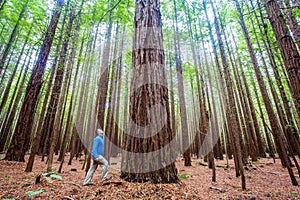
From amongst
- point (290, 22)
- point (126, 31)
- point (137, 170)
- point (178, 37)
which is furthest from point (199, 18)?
point (137, 170)

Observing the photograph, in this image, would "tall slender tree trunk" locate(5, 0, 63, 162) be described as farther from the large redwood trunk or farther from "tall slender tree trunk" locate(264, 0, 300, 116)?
"tall slender tree trunk" locate(264, 0, 300, 116)

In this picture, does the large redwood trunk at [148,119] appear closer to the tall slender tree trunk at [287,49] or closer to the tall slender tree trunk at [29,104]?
the tall slender tree trunk at [287,49]

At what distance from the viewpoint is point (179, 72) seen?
9430 mm

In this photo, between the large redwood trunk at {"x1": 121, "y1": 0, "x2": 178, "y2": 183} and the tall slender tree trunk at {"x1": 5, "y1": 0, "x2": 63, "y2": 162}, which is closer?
the large redwood trunk at {"x1": 121, "y1": 0, "x2": 178, "y2": 183}

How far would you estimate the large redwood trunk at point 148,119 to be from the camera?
8.70 feet

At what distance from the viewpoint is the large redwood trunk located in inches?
104

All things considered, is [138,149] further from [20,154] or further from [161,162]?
[20,154]

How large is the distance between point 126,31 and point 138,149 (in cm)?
1011

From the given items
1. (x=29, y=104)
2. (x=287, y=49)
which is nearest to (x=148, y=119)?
(x=287, y=49)

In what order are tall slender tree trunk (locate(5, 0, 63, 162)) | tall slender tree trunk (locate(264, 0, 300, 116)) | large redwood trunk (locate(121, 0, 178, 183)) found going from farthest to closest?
tall slender tree trunk (locate(5, 0, 63, 162)), large redwood trunk (locate(121, 0, 178, 183)), tall slender tree trunk (locate(264, 0, 300, 116))

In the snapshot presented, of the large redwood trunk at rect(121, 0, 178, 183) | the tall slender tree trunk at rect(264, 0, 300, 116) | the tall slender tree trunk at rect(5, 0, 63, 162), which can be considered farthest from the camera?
the tall slender tree trunk at rect(5, 0, 63, 162)

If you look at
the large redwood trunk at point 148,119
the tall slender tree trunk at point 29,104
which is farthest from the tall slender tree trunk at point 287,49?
the tall slender tree trunk at point 29,104

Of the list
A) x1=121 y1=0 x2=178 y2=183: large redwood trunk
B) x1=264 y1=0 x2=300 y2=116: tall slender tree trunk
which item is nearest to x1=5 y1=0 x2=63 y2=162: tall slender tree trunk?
x1=121 y1=0 x2=178 y2=183: large redwood trunk

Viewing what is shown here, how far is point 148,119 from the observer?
9.14 ft
